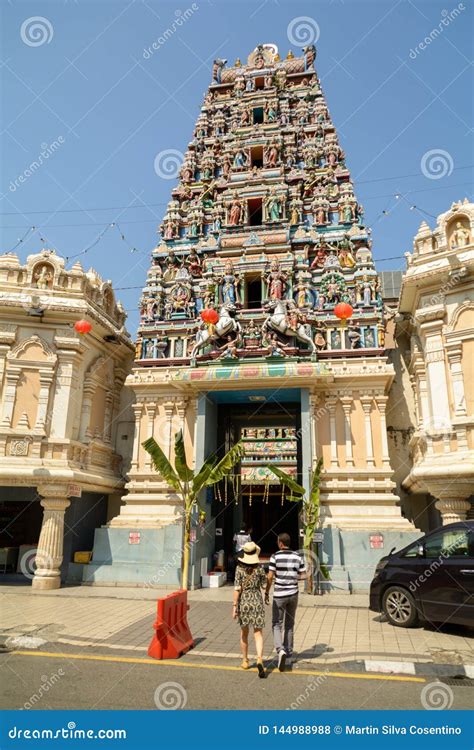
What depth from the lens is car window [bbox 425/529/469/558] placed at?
966 centimetres

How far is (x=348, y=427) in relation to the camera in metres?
17.1

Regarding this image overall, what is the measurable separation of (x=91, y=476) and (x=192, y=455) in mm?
3648

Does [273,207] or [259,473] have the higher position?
[273,207]

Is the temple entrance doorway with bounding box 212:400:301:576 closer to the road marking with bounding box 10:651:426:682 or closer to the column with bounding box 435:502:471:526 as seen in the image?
the column with bounding box 435:502:471:526

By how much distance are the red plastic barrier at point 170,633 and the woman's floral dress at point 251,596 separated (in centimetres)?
143

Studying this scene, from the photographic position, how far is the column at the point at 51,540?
49.8 ft

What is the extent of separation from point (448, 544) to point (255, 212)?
55.2 feet

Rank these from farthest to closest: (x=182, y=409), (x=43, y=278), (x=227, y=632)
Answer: (x=182, y=409), (x=43, y=278), (x=227, y=632)

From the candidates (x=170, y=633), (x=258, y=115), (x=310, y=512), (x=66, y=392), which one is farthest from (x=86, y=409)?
(x=258, y=115)

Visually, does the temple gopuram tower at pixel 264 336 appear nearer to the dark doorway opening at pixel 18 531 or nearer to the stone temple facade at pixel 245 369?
the stone temple facade at pixel 245 369

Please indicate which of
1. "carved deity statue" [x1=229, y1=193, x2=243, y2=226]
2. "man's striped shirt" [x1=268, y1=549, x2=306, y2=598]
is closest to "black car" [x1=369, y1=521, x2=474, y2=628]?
"man's striped shirt" [x1=268, y1=549, x2=306, y2=598]

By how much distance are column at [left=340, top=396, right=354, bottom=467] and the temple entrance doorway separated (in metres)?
2.19

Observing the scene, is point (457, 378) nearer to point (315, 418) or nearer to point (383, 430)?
point (383, 430)

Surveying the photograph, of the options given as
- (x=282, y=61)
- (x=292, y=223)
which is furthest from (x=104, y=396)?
(x=282, y=61)
